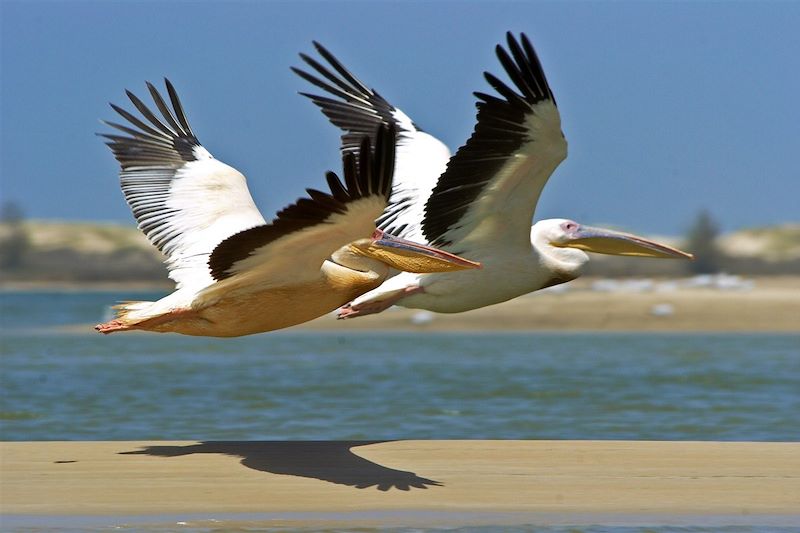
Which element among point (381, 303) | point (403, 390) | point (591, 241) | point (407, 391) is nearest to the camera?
point (381, 303)

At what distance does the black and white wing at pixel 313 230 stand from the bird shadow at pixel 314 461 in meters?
0.98

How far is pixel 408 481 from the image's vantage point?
6.01 metres

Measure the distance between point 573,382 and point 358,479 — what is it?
361 inches

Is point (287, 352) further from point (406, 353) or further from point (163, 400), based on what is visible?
point (163, 400)

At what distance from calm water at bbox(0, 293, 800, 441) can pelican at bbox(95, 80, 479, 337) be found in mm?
2412

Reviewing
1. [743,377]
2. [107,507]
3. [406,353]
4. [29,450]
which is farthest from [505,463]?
[406,353]

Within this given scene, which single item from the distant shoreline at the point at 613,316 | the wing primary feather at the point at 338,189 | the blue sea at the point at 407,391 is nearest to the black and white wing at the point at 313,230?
the wing primary feather at the point at 338,189

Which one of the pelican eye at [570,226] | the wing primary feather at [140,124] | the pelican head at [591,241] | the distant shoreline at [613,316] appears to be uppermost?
the distant shoreline at [613,316]

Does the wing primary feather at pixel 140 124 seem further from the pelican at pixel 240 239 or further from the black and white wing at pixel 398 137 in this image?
the black and white wing at pixel 398 137

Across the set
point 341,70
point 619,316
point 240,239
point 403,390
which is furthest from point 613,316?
point 240,239

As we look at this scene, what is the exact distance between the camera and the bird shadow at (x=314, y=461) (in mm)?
6004

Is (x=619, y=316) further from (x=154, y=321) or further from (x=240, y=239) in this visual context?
(x=240, y=239)

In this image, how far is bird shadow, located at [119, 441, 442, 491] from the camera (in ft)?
19.7

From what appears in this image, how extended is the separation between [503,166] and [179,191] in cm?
183
